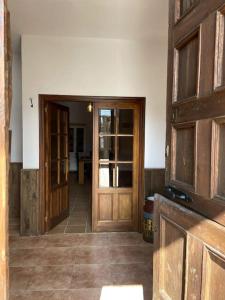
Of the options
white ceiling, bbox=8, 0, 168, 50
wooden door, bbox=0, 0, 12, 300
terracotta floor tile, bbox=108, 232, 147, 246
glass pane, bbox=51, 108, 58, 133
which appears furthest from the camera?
glass pane, bbox=51, 108, 58, 133

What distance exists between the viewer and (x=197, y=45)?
44.6 inches

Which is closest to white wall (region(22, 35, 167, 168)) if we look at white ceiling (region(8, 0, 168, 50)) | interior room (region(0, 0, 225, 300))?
interior room (region(0, 0, 225, 300))

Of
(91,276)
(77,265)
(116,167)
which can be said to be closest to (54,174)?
(116,167)

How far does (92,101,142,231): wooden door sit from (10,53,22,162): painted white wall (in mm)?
1490

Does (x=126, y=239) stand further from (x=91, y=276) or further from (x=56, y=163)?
(x=56, y=163)

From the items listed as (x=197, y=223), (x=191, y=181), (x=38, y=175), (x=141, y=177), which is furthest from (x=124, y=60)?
(x=197, y=223)

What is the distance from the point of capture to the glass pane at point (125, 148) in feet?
12.1

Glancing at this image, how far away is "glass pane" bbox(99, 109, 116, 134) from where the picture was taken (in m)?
3.63

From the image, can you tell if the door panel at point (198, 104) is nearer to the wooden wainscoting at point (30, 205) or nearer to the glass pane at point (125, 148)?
the glass pane at point (125, 148)

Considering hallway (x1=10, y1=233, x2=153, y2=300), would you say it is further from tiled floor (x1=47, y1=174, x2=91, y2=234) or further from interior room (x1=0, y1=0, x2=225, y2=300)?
tiled floor (x1=47, y1=174, x2=91, y2=234)

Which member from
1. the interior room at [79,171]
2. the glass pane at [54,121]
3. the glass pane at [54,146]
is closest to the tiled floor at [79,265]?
the interior room at [79,171]

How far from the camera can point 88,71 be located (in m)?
3.48

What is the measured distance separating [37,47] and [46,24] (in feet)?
1.47

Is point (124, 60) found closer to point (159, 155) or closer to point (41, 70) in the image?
point (41, 70)
